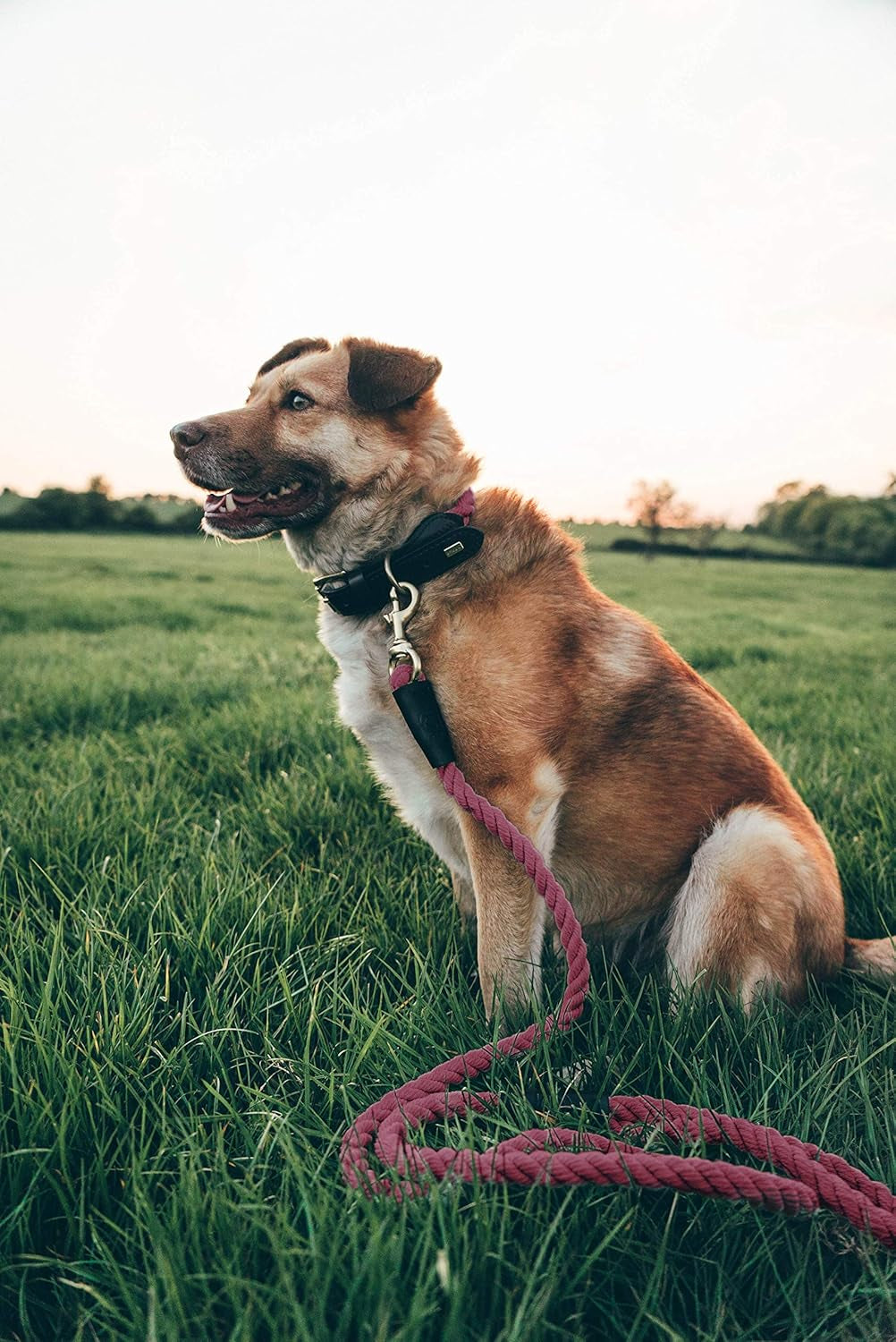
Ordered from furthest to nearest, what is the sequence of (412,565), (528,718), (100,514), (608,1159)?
1. (100,514)
2. (412,565)
3. (528,718)
4. (608,1159)

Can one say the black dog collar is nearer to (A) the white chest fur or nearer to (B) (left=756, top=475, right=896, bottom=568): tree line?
(A) the white chest fur

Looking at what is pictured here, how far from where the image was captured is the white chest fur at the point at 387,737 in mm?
2350

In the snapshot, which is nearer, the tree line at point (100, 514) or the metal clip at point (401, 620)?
the metal clip at point (401, 620)

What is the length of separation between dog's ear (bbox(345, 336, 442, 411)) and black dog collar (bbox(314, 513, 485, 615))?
1.57ft

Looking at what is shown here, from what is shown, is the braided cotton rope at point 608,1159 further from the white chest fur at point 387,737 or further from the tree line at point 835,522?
the tree line at point 835,522

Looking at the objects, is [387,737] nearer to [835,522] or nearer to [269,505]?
[269,505]

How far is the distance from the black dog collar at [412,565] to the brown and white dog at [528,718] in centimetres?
5

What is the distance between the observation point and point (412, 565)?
7.59 ft

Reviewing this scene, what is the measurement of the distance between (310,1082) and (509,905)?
2.32 ft

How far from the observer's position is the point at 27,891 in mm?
2607

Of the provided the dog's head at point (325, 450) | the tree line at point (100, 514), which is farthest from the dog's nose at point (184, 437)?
the tree line at point (100, 514)

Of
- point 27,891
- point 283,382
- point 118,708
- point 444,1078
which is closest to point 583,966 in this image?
point 444,1078

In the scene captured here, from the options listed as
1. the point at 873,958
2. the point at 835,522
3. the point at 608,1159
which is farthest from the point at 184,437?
the point at 835,522

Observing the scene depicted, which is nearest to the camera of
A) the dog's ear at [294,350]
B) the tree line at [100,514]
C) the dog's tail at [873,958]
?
the dog's tail at [873,958]
